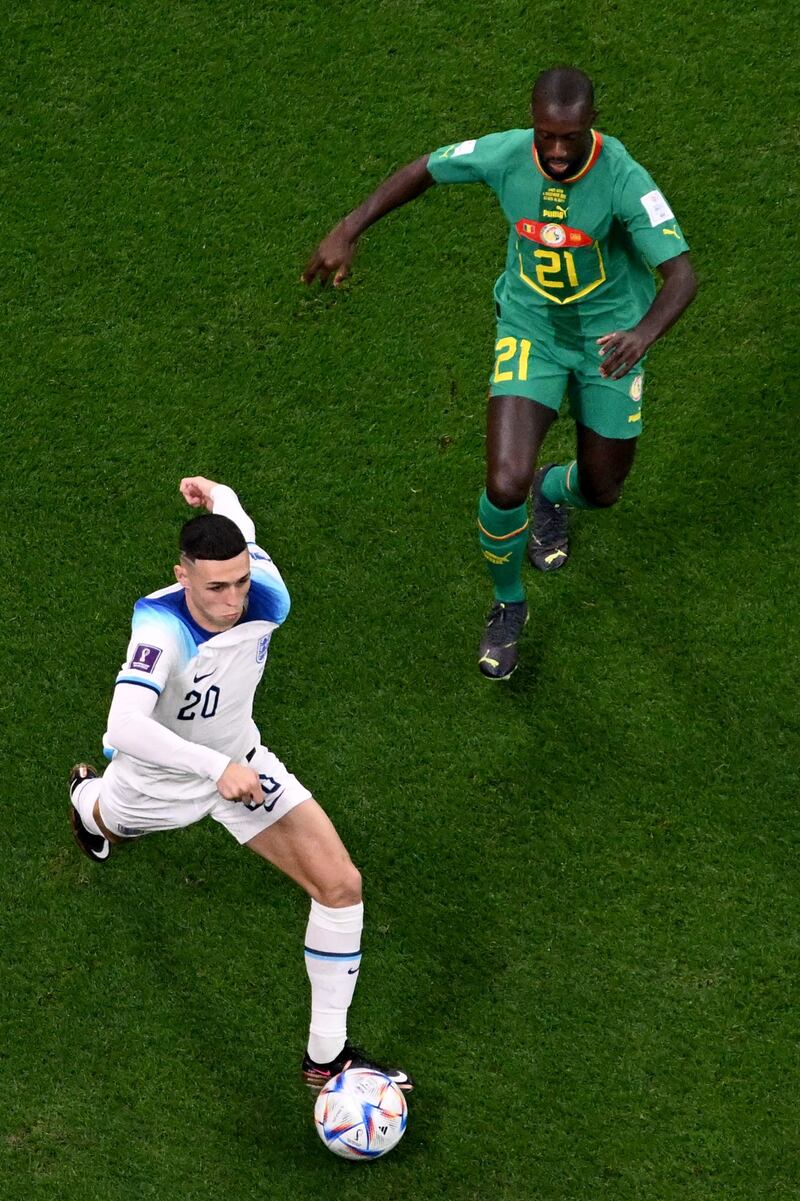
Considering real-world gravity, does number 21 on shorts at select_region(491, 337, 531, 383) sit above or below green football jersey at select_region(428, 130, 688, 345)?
below

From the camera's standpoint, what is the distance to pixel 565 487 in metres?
7.34

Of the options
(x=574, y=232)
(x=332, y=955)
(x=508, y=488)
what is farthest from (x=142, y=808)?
(x=574, y=232)

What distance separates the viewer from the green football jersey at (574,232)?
6266mm

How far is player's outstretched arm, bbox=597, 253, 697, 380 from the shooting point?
19.9 ft

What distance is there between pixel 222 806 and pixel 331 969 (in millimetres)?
786

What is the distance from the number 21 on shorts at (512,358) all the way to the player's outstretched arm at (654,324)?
0.49 metres

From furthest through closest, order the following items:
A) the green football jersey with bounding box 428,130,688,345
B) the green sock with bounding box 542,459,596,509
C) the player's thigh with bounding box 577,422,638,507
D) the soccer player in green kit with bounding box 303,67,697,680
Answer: the green sock with bounding box 542,459,596,509, the player's thigh with bounding box 577,422,638,507, the green football jersey with bounding box 428,130,688,345, the soccer player in green kit with bounding box 303,67,697,680

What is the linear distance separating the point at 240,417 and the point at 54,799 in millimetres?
2061

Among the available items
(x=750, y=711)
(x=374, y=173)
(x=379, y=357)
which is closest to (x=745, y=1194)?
(x=750, y=711)

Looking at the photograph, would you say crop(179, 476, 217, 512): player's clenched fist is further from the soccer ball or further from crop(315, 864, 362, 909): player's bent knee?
the soccer ball

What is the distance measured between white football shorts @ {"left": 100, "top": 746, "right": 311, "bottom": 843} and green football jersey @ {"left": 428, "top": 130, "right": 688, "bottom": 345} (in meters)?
2.13

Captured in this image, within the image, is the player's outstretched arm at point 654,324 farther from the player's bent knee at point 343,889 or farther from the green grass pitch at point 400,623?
the player's bent knee at point 343,889

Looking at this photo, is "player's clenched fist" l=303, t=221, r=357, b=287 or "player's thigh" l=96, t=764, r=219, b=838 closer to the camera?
"player's thigh" l=96, t=764, r=219, b=838

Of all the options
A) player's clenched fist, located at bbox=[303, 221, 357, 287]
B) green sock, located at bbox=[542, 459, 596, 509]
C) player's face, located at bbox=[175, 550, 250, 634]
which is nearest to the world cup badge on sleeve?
player's face, located at bbox=[175, 550, 250, 634]
